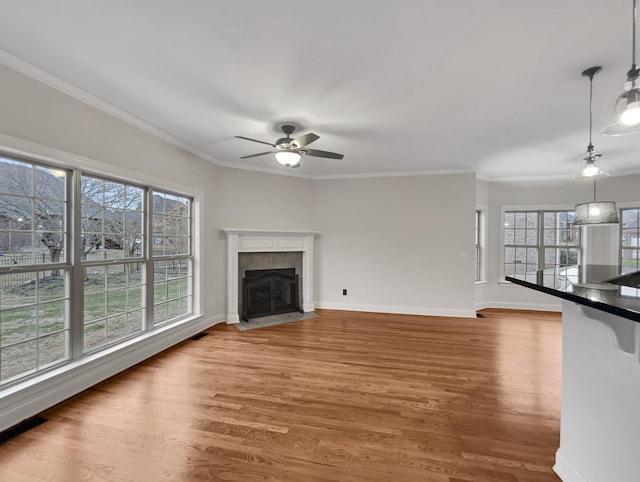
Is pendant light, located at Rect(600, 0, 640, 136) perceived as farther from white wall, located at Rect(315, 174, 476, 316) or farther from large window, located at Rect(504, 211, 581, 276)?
large window, located at Rect(504, 211, 581, 276)

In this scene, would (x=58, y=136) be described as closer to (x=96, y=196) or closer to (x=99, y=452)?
(x=96, y=196)

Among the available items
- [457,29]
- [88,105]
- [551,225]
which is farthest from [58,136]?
[551,225]

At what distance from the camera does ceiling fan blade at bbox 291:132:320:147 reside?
2.61 meters

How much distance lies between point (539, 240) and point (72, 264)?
24.5ft

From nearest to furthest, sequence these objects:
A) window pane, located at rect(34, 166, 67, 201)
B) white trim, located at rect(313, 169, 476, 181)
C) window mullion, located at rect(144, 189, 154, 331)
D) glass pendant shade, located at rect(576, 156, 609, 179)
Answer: window pane, located at rect(34, 166, 67, 201), glass pendant shade, located at rect(576, 156, 609, 179), window mullion, located at rect(144, 189, 154, 331), white trim, located at rect(313, 169, 476, 181)

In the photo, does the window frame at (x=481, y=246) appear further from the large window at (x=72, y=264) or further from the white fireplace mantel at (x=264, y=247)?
the large window at (x=72, y=264)

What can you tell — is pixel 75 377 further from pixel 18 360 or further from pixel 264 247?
pixel 264 247

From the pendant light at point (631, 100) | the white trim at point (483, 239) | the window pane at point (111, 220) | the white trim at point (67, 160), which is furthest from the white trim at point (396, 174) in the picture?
the pendant light at point (631, 100)

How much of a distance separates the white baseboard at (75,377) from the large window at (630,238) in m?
7.76

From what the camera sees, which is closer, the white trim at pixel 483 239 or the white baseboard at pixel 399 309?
the white baseboard at pixel 399 309

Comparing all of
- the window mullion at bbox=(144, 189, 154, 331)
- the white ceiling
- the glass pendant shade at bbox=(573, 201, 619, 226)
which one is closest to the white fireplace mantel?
the window mullion at bbox=(144, 189, 154, 331)

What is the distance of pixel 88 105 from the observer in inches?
99.3

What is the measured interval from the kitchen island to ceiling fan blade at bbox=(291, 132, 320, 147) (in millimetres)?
2024

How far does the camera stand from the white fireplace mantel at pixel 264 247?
4.52m
